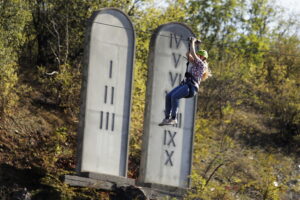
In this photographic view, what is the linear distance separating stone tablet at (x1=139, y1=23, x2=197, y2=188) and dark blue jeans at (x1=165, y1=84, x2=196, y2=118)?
17.9 ft

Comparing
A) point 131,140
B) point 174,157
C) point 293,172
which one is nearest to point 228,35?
point 293,172

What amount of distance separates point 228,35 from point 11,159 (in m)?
19.1

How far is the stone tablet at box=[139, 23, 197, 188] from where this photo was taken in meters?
29.6

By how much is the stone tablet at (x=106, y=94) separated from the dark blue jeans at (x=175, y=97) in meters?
4.57

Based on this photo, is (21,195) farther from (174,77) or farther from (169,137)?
(174,77)

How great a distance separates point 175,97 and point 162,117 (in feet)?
19.2

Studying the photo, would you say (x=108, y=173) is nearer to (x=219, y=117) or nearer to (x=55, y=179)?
(x=55, y=179)

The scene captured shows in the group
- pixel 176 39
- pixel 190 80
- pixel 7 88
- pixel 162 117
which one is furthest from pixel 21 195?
pixel 190 80

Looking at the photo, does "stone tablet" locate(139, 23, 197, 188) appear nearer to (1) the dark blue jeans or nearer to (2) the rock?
(2) the rock

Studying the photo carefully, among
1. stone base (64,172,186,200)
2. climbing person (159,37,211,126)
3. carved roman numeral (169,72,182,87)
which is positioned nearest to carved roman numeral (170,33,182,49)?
carved roman numeral (169,72,182,87)

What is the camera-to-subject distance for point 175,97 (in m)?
23.9

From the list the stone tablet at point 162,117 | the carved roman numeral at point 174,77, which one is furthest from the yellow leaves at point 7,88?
the carved roman numeral at point 174,77

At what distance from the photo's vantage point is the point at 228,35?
48031 millimetres

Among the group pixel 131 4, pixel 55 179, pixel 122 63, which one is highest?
pixel 131 4
